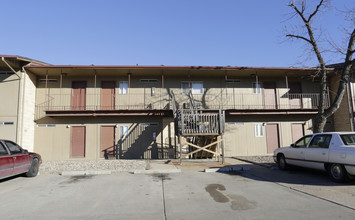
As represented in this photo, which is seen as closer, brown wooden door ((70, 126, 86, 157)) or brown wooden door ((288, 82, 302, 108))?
brown wooden door ((70, 126, 86, 157))

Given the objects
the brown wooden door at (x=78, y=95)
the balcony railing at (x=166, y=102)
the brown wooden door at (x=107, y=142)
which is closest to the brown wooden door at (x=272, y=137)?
the balcony railing at (x=166, y=102)

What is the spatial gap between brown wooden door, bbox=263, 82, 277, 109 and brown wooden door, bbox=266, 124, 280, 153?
1.46 m

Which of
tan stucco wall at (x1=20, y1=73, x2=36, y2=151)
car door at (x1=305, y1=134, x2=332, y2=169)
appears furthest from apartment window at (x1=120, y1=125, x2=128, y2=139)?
car door at (x1=305, y1=134, x2=332, y2=169)

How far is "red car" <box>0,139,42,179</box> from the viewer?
289 inches

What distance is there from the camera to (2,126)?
14266 mm

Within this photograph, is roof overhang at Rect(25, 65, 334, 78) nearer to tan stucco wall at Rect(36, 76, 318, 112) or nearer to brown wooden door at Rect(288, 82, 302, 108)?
tan stucco wall at Rect(36, 76, 318, 112)

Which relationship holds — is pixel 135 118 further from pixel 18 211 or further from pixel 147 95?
pixel 18 211

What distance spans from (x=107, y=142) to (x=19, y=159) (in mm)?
7664

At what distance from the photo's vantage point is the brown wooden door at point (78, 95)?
1608cm

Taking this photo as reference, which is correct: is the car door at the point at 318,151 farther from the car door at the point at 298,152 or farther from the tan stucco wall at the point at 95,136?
the tan stucco wall at the point at 95,136

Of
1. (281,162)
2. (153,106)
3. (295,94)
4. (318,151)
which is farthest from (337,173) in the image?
(153,106)

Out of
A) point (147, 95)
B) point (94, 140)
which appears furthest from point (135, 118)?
point (94, 140)

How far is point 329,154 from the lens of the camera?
7520 millimetres

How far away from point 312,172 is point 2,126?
666 inches
